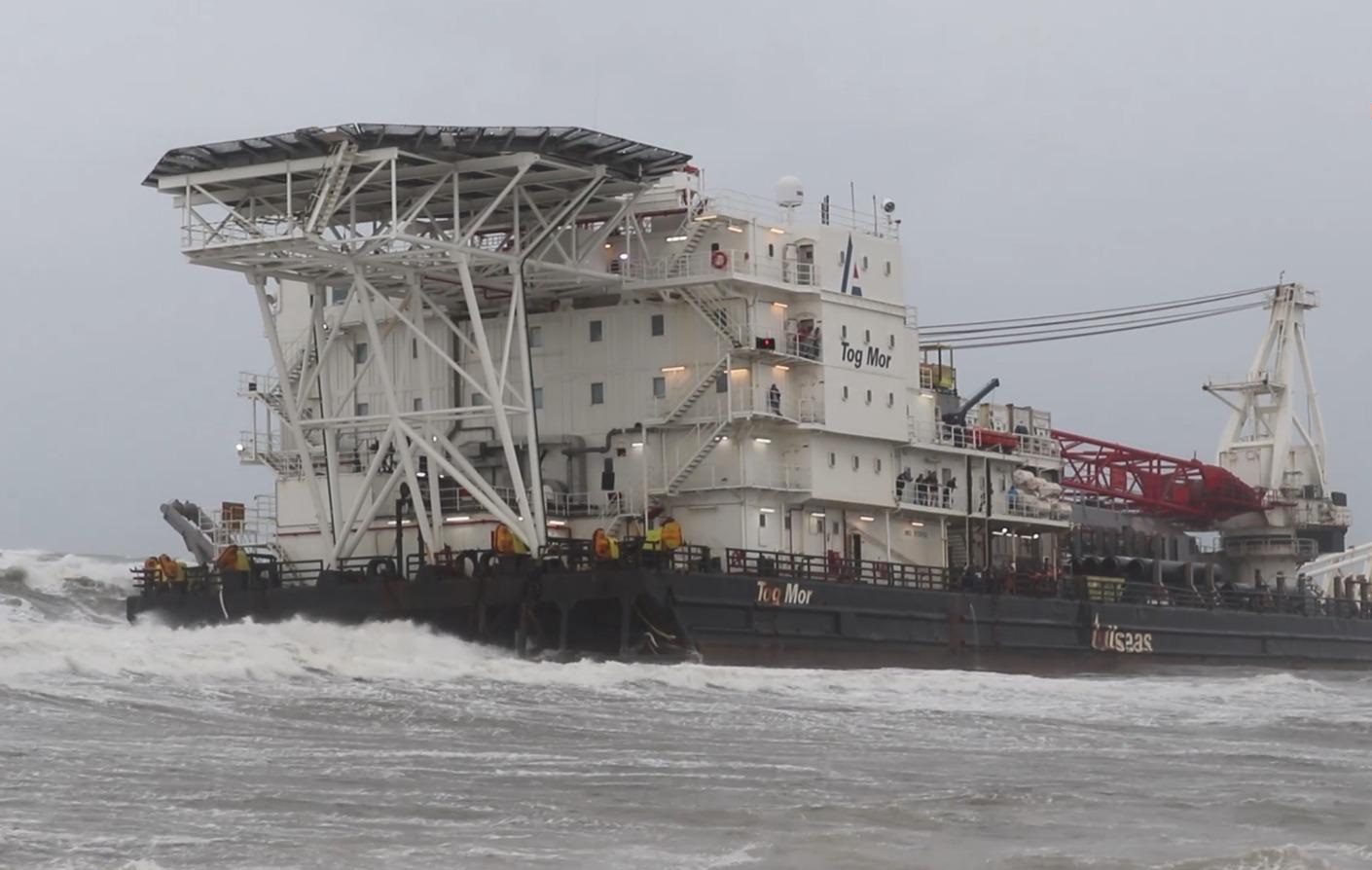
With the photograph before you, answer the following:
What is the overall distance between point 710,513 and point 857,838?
25.4 metres

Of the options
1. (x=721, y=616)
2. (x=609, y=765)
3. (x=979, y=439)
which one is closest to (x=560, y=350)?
Answer: (x=721, y=616)

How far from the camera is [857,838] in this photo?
19203mm

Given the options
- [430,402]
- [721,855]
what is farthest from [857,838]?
[430,402]

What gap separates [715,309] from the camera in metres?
44.7

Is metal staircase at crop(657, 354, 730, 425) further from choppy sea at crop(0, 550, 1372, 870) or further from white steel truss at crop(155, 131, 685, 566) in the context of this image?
choppy sea at crop(0, 550, 1372, 870)

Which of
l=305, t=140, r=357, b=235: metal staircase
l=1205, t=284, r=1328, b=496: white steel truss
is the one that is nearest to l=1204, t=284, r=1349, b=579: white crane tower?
l=1205, t=284, r=1328, b=496: white steel truss

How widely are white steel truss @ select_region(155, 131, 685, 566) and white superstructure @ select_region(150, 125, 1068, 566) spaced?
75 millimetres

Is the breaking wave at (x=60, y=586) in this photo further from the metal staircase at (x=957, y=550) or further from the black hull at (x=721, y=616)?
the metal staircase at (x=957, y=550)

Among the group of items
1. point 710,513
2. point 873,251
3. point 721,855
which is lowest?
point 721,855

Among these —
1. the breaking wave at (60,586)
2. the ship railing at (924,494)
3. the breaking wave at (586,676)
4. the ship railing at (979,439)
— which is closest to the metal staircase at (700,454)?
the breaking wave at (586,676)

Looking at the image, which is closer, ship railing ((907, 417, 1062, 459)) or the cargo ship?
the cargo ship

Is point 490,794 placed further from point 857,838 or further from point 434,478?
point 434,478

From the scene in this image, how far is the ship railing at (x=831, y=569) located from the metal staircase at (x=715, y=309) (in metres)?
4.30

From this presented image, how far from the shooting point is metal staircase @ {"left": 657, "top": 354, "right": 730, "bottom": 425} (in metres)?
44.2
